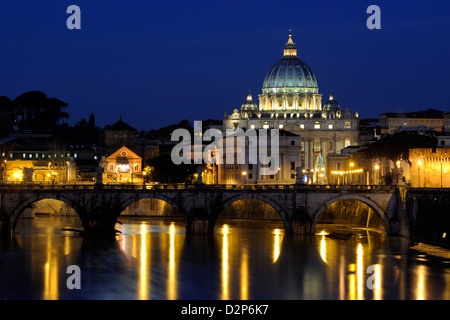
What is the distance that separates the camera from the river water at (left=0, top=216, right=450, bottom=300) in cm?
5375

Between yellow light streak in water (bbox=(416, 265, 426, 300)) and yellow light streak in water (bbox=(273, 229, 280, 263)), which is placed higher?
yellow light streak in water (bbox=(273, 229, 280, 263))

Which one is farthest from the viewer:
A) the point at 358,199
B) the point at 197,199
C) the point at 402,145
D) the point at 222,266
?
the point at 402,145

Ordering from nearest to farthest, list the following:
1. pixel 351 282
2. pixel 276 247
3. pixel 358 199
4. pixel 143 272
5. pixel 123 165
Answer: pixel 351 282
pixel 143 272
pixel 276 247
pixel 358 199
pixel 123 165

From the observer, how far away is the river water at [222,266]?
176 ft

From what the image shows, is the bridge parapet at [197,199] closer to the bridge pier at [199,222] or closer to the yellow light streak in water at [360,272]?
the bridge pier at [199,222]

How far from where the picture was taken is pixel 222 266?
63.3 meters

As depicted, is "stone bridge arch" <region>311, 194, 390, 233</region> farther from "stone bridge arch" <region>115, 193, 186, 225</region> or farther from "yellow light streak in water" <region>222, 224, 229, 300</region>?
"stone bridge arch" <region>115, 193, 186, 225</region>

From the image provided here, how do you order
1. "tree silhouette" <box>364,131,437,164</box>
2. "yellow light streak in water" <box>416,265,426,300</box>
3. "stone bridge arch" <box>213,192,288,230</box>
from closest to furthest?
"yellow light streak in water" <box>416,265,426,300</box> → "stone bridge arch" <box>213,192,288,230</box> → "tree silhouette" <box>364,131,437,164</box>

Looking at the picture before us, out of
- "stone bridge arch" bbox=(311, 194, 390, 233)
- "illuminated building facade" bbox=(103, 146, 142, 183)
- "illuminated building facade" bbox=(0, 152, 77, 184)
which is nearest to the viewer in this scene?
"stone bridge arch" bbox=(311, 194, 390, 233)

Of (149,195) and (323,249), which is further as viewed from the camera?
(149,195)

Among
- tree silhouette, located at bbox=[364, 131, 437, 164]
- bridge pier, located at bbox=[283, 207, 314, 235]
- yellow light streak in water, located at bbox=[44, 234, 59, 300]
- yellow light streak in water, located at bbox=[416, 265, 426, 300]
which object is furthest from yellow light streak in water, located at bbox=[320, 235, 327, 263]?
tree silhouette, located at bbox=[364, 131, 437, 164]

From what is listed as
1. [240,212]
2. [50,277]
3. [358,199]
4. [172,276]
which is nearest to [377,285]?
[172,276]

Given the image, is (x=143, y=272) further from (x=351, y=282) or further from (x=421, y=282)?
(x=421, y=282)
